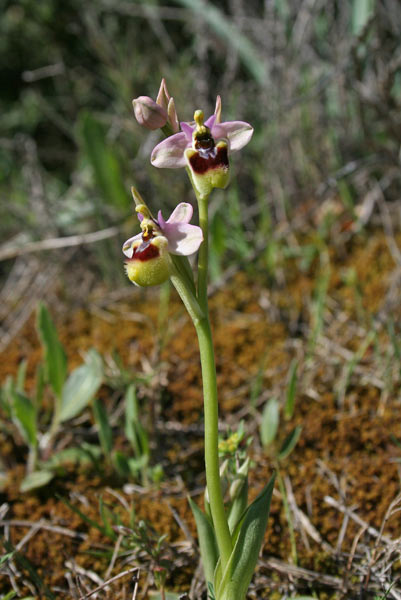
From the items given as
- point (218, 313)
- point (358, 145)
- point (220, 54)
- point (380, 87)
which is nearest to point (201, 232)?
point (218, 313)

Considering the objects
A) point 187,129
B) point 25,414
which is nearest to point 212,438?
point 187,129

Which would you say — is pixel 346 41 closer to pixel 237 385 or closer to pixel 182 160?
pixel 237 385

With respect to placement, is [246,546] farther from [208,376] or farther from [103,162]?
[103,162]

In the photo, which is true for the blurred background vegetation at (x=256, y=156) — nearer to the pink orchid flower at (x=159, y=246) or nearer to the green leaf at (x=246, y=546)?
the pink orchid flower at (x=159, y=246)

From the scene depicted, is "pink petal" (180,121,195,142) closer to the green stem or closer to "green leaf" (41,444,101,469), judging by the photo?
the green stem

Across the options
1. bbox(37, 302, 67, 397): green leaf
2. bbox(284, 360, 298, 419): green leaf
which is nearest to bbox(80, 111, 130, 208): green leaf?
bbox(37, 302, 67, 397): green leaf

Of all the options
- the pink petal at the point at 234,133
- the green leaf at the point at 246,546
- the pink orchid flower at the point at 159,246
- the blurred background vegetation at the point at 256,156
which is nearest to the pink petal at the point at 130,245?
the pink orchid flower at the point at 159,246
